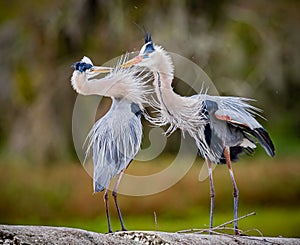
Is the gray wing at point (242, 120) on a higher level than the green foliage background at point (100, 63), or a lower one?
lower

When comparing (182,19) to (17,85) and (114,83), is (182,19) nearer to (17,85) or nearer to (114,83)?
(17,85)

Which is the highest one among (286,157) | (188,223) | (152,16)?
(152,16)

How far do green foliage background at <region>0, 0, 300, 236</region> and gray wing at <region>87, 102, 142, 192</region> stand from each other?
4060mm

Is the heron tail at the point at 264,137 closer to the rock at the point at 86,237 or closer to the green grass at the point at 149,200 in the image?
the rock at the point at 86,237

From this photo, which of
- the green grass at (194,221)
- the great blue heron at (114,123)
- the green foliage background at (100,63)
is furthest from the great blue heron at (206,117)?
the green foliage background at (100,63)

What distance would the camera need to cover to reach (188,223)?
27.0 feet

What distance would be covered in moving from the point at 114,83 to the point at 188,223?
450 cm

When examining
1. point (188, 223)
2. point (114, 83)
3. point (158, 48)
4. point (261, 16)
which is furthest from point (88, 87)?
point (261, 16)

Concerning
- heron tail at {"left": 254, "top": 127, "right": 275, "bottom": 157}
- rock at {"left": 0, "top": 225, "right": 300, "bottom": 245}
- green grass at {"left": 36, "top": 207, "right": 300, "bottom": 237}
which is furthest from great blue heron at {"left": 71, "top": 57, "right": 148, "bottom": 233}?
green grass at {"left": 36, "top": 207, "right": 300, "bottom": 237}

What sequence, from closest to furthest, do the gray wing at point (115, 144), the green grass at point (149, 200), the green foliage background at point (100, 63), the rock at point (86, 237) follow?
the rock at point (86, 237)
the gray wing at point (115, 144)
the green grass at point (149, 200)
the green foliage background at point (100, 63)

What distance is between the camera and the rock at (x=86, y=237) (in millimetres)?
2760

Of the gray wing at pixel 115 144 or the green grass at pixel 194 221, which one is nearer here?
the gray wing at pixel 115 144

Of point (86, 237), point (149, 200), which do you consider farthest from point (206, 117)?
point (149, 200)

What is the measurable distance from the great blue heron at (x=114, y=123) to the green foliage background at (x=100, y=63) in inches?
160
